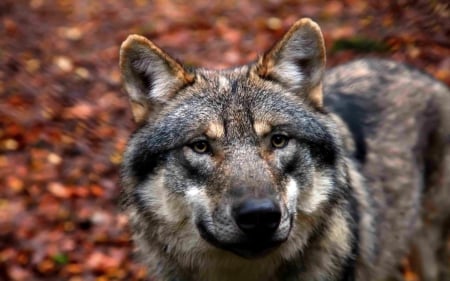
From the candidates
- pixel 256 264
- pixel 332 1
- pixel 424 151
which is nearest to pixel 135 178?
pixel 256 264

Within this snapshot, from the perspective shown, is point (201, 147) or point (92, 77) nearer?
point (201, 147)

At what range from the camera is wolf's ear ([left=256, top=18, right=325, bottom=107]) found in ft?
14.7

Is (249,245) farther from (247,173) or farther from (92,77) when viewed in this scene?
(92,77)

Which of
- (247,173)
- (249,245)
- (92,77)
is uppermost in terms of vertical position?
(92,77)

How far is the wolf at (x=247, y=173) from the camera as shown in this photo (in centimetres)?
389

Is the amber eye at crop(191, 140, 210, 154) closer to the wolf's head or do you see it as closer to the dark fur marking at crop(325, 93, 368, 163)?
the wolf's head

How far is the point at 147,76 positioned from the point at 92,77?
623 cm

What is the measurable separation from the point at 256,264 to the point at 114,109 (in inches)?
211

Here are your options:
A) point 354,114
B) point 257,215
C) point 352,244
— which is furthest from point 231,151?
point 354,114

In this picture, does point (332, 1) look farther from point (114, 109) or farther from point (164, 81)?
point (164, 81)

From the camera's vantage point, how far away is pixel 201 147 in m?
4.14

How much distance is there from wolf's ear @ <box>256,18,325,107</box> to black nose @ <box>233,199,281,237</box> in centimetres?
112

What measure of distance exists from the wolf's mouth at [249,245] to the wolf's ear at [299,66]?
1.11 metres

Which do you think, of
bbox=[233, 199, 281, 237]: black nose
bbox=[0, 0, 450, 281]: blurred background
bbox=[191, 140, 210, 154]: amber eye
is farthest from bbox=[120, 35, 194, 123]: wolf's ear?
bbox=[0, 0, 450, 281]: blurred background
